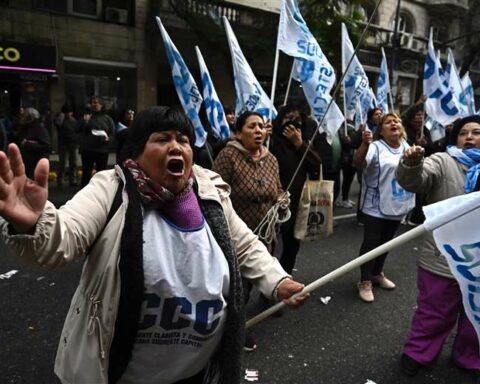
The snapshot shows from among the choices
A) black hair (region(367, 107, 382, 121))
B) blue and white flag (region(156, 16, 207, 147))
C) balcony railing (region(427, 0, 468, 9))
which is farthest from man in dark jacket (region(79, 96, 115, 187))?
balcony railing (region(427, 0, 468, 9))

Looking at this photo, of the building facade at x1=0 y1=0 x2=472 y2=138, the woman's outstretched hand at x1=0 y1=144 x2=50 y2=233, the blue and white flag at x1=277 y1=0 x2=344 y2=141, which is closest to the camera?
the woman's outstretched hand at x1=0 y1=144 x2=50 y2=233

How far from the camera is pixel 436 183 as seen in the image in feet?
9.61

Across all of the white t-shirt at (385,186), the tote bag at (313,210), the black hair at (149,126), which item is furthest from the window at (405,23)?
the black hair at (149,126)

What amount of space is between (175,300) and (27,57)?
12436 mm

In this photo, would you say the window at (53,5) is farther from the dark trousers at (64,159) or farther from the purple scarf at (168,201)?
the purple scarf at (168,201)

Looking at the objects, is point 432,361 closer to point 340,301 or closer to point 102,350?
point 340,301

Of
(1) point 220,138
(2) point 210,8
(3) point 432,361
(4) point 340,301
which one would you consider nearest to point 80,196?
(3) point 432,361

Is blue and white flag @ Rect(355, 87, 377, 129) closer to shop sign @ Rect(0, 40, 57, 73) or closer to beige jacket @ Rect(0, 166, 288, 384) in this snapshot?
beige jacket @ Rect(0, 166, 288, 384)

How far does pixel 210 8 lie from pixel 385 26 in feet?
40.9

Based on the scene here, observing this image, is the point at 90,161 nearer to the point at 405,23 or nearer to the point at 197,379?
the point at 197,379

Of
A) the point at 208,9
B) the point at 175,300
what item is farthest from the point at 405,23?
the point at 175,300

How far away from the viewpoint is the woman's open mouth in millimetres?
1688

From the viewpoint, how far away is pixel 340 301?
13.3ft

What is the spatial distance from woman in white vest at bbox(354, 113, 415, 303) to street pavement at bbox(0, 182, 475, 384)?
34cm
